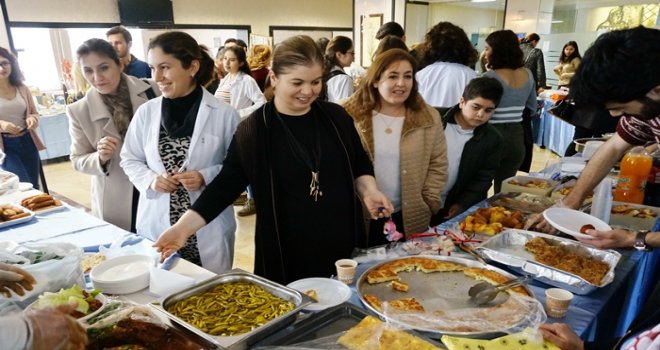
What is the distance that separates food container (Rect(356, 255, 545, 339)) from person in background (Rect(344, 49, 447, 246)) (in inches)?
24.8

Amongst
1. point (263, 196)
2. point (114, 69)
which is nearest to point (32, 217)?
point (114, 69)

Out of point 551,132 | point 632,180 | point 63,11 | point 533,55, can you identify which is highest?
point 63,11

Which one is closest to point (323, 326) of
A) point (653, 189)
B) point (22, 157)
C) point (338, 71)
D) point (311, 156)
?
point (311, 156)

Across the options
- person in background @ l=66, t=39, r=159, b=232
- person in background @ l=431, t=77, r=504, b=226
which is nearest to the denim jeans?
person in background @ l=66, t=39, r=159, b=232

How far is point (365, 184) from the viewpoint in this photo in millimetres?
1763

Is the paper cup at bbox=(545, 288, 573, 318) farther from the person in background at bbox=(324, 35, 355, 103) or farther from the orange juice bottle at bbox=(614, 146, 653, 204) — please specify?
the person in background at bbox=(324, 35, 355, 103)

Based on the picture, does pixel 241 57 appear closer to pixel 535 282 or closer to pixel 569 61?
pixel 535 282

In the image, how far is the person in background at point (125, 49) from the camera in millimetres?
3443

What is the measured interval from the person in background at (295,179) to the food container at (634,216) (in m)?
1.08

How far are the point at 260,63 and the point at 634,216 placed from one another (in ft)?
11.4

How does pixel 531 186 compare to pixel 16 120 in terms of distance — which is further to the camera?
pixel 16 120

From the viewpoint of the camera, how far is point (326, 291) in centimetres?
131

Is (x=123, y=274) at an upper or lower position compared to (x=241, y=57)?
lower

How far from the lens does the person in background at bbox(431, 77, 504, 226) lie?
223cm
